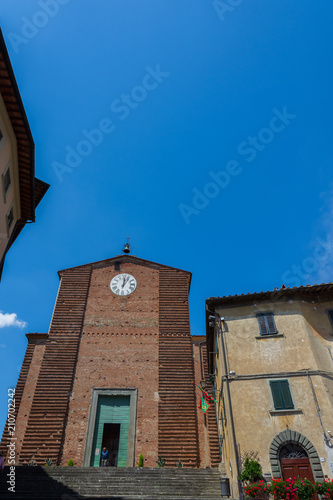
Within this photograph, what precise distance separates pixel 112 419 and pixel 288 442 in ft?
37.6

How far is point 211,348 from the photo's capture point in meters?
20.2

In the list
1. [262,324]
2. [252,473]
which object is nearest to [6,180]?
[262,324]

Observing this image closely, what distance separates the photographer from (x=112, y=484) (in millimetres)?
15039

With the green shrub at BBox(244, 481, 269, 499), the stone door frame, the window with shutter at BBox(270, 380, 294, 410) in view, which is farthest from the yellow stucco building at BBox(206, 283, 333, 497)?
the stone door frame

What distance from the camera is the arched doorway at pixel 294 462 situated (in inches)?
491

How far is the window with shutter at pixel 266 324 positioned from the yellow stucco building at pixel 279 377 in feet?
0.13

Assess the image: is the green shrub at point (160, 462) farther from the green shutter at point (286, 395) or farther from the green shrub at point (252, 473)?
the green shutter at point (286, 395)

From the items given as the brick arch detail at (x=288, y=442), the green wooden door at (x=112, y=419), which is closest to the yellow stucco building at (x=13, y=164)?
the green wooden door at (x=112, y=419)

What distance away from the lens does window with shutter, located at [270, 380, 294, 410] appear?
1358cm

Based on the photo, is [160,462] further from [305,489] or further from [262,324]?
[305,489]

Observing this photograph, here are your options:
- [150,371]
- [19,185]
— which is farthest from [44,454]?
[19,185]

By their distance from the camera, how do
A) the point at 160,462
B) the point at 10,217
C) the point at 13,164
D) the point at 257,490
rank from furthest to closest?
1. the point at 160,462
2. the point at 10,217
3. the point at 13,164
4. the point at 257,490

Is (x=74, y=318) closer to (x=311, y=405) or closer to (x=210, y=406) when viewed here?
(x=210, y=406)

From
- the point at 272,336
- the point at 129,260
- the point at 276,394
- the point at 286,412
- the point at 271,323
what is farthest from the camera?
the point at 129,260
